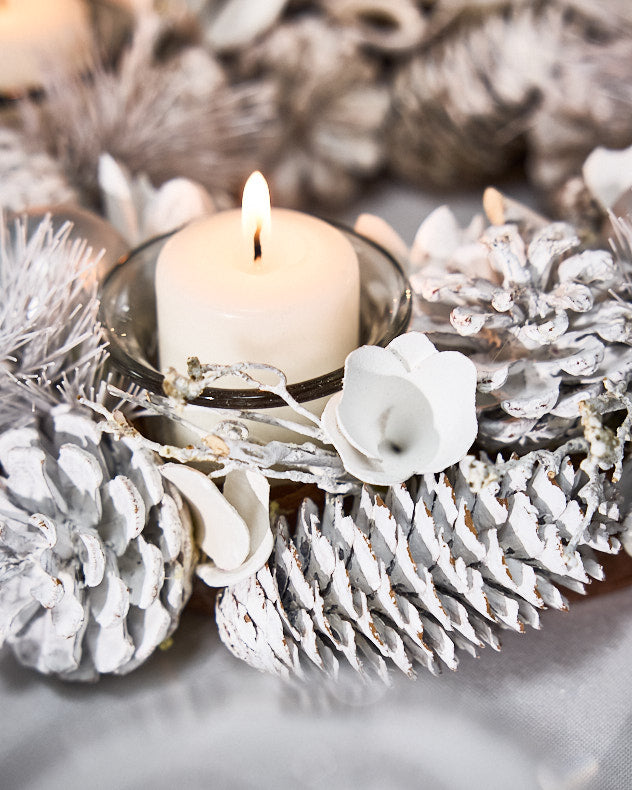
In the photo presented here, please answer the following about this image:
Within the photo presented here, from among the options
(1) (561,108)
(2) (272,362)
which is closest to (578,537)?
(2) (272,362)

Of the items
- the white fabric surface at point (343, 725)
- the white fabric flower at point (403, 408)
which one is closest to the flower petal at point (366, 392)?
the white fabric flower at point (403, 408)

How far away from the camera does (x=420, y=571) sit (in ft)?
1.13

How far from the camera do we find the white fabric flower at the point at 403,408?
336 millimetres

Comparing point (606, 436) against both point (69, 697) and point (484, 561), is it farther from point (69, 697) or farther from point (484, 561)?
point (69, 697)

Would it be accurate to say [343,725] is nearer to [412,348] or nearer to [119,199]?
[412,348]

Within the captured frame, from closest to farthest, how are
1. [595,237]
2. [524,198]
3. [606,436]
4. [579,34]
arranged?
[606,436] < [595,237] < [579,34] < [524,198]

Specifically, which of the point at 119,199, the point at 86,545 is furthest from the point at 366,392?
the point at 119,199

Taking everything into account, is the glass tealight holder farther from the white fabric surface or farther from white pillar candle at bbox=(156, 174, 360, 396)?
the white fabric surface

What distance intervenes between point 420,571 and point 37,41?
0.43 metres

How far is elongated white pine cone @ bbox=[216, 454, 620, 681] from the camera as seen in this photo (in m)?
0.35

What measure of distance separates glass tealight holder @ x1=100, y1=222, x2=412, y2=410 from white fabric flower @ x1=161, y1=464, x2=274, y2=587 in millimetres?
32

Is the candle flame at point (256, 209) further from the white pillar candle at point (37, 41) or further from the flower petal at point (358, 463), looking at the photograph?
the white pillar candle at point (37, 41)

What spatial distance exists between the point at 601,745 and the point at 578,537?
10cm

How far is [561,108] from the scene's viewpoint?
0.58 meters
